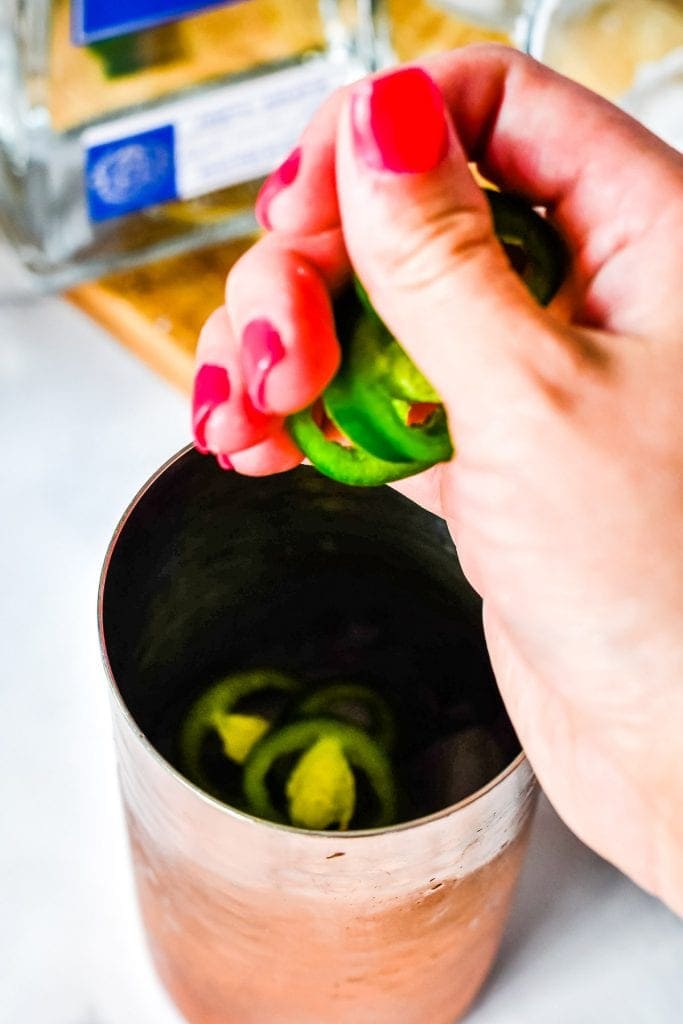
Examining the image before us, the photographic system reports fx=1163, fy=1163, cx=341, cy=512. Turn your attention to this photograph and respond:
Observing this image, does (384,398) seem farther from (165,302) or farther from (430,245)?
(165,302)

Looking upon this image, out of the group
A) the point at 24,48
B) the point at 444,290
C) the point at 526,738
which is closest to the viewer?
the point at 444,290

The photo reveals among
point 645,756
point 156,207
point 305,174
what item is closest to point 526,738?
point 645,756

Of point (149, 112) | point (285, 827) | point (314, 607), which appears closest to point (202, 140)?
point (149, 112)

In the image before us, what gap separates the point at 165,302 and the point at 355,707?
0.76 feet

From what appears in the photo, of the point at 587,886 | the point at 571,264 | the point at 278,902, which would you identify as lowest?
the point at 587,886

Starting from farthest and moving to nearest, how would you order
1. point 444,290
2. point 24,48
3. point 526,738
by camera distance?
point 24,48
point 526,738
point 444,290

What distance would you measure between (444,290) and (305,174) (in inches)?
2.5

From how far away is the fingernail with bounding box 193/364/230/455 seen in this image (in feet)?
1.01

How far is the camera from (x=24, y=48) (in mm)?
493

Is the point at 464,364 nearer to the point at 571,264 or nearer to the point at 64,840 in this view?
the point at 571,264

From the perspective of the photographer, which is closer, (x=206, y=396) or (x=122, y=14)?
(x=206, y=396)

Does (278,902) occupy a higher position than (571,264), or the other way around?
(571,264)

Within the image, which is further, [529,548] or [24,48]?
[24,48]

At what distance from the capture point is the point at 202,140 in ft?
1.74
